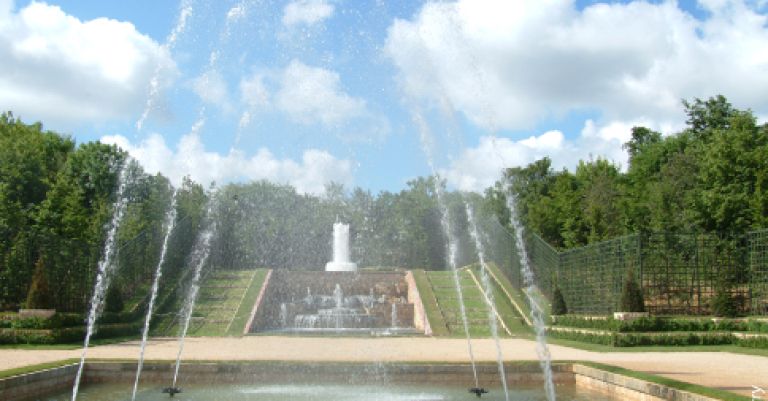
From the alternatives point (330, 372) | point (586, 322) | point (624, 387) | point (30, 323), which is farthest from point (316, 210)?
point (624, 387)

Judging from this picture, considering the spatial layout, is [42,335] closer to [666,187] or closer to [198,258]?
[198,258]

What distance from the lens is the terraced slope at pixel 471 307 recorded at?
89.7 feet

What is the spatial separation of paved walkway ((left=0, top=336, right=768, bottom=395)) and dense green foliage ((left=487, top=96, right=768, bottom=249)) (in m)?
17.6

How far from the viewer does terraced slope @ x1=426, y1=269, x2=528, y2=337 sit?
2734 cm

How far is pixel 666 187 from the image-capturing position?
45094 millimetres

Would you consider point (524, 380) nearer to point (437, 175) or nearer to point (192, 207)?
point (437, 175)

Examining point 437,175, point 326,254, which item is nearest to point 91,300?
point 437,175

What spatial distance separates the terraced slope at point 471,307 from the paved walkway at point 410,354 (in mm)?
2904

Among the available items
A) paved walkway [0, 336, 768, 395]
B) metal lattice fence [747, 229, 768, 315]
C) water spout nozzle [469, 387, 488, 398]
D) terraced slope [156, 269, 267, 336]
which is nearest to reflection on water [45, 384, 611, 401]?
water spout nozzle [469, 387, 488, 398]

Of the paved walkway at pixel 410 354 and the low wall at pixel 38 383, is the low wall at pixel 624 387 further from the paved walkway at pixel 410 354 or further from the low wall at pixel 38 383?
the low wall at pixel 38 383

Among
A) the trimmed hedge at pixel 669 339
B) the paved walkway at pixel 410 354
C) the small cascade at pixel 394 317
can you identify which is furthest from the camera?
the small cascade at pixel 394 317

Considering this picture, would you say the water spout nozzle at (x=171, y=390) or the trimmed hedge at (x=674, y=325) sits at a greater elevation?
the trimmed hedge at (x=674, y=325)

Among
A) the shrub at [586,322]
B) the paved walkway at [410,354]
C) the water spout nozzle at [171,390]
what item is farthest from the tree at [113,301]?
the shrub at [586,322]

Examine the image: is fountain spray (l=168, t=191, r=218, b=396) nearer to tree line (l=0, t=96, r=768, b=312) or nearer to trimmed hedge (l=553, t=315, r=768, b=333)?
tree line (l=0, t=96, r=768, b=312)
